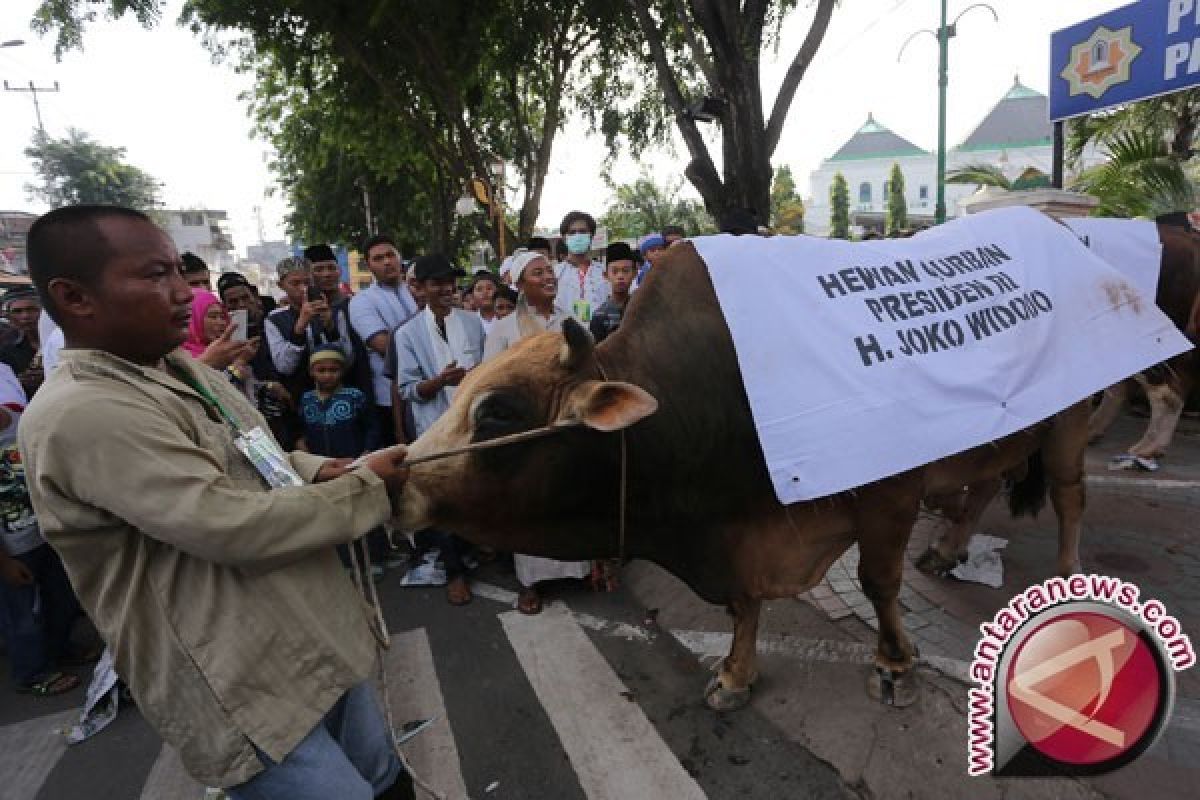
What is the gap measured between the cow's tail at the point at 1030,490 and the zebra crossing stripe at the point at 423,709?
3.57 metres

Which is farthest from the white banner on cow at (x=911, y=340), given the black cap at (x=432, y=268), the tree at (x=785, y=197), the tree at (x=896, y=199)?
the tree at (x=896, y=199)

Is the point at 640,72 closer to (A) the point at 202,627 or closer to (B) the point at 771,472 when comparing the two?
(B) the point at 771,472

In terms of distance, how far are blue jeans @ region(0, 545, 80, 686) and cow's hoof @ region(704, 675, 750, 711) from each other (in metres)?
3.52

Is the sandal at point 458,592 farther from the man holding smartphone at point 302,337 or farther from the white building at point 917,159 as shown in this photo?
the white building at point 917,159

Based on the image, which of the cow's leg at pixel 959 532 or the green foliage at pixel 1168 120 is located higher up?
the green foliage at pixel 1168 120

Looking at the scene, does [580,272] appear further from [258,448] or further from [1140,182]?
[1140,182]

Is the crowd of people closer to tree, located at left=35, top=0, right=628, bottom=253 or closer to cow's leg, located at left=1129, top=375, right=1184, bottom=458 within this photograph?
cow's leg, located at left=1129, top=375, right=1184, bottom=458

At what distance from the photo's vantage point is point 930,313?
8.96 feet

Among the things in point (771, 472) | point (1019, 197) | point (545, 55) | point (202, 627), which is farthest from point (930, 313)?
point (545, 55)

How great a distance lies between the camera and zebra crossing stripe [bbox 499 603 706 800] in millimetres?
2789

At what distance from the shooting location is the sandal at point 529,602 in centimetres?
426

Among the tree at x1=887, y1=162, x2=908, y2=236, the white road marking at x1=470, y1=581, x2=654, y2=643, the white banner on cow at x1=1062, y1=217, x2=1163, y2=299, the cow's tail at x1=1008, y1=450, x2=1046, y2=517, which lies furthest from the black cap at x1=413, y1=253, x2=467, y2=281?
the tree at x1=887, y1=162, x2=908, y2=236

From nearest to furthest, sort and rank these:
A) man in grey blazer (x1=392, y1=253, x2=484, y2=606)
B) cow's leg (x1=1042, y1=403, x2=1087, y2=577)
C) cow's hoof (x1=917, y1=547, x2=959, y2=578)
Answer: cow's leg (x1=1042, y1=403, x2=1087, y2=577) → cow's hoof (x1=917, y1=547, x2=959, y2=578) → man in grey blazer (x1=392, y1=253, x2=484, y2=606)

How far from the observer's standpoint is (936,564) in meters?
4.20
